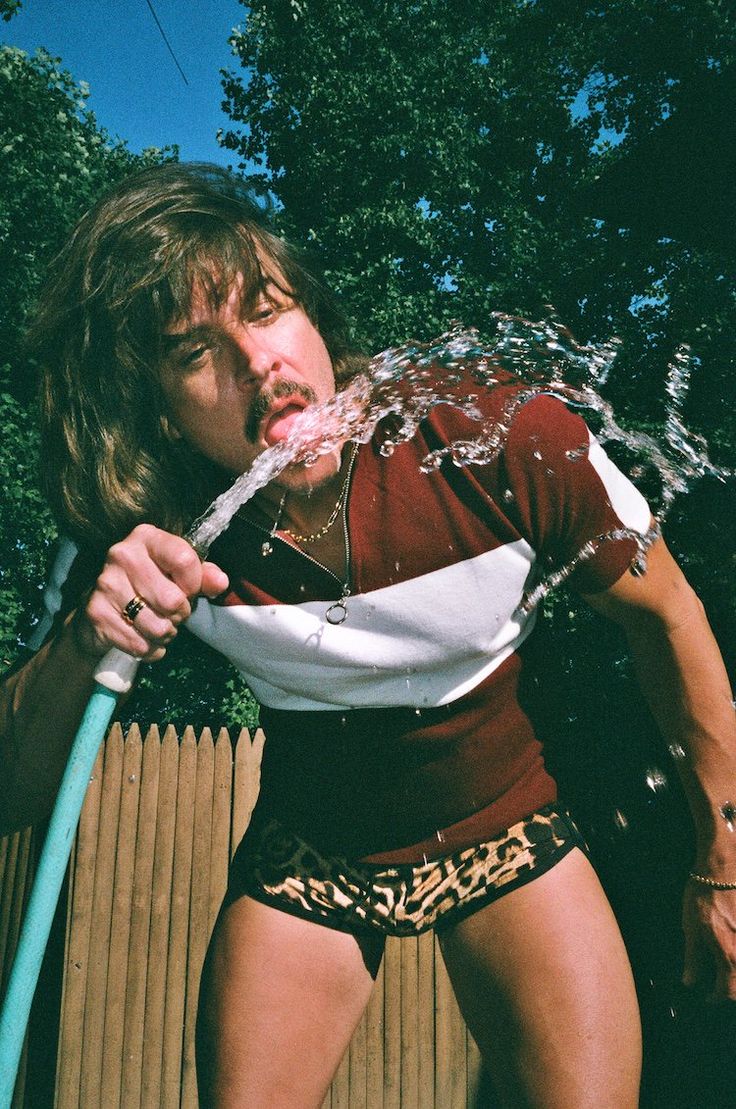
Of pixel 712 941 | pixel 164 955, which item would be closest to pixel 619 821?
pixel 164 955

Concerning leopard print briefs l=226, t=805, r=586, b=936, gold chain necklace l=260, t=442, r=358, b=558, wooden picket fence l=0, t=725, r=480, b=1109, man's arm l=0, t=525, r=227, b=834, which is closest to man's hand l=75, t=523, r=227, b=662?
man's arm l=0, t=525, r=227, b=834

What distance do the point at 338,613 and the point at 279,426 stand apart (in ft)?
1.37

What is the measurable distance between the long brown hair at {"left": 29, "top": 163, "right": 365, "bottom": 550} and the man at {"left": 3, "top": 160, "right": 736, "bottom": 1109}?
9 cm

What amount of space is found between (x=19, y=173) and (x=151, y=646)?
917 cm

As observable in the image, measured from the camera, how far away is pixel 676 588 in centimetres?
149

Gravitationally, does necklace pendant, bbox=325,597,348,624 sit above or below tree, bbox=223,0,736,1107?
below

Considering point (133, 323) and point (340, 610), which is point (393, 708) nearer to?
point (340, 610)

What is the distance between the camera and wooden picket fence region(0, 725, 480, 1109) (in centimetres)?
427

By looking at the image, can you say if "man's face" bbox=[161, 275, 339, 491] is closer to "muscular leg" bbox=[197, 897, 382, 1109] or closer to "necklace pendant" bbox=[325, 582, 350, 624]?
"necklace pendant" bbox=[325, 582, 350, 624]

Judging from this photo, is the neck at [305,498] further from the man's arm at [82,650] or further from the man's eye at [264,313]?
the man's eye at [264,313]

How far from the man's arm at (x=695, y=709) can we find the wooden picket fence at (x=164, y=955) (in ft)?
10.4

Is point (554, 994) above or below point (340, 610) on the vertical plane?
below

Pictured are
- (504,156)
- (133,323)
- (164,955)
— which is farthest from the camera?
(504,156)

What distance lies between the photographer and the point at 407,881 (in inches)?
60.4
